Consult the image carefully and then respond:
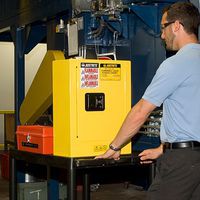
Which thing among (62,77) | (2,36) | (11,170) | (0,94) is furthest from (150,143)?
(0,94)

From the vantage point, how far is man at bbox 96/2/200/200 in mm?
2521

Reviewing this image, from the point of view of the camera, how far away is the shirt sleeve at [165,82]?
2.50m

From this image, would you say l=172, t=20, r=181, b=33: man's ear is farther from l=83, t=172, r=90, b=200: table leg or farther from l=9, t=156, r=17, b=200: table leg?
l=83, t=172, r=90, b=200: table leg

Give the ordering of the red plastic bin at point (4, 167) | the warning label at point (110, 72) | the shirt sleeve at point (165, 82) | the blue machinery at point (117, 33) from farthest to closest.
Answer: the red plastic bin at point (4, 167) < the blue machinery at point (117, 33) < the warning label at point (110, 72) < the shirt sleeve at point (165, 82)

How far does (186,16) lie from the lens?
8.61 feet

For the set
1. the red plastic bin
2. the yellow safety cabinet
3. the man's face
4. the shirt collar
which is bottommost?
the red plastic bin

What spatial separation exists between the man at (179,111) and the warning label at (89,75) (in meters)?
0.43

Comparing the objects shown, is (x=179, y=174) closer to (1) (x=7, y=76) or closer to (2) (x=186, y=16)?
(2) (x=186, y=16)

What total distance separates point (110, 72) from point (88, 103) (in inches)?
10.3

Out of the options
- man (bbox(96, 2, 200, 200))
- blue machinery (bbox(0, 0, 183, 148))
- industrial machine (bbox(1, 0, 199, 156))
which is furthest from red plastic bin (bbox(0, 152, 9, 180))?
man (bbox(96, 2, 200, 200))

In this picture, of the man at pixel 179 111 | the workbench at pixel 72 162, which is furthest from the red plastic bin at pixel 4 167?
the man at pixel 179 111

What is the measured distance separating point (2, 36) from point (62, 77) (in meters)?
4.85

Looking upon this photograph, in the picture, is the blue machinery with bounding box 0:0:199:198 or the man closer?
the man

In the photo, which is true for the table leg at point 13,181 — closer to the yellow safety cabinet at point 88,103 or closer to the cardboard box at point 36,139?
the cardboard box at point 36,139
